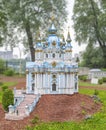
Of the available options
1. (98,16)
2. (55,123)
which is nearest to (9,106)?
(55,123)

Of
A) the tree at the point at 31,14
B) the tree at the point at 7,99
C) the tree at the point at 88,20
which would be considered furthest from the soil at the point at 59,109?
the tree at the point at 88,20

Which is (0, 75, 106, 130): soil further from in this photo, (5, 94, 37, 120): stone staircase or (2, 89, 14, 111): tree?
(2, 89, 14, 111): tree

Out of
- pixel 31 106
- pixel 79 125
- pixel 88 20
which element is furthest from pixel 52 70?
pixel 88 20

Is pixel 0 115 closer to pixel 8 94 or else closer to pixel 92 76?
pixel 8 94

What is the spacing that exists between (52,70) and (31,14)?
18109 millimetres

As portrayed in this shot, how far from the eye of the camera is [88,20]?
47625mm

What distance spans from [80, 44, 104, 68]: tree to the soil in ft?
86.0

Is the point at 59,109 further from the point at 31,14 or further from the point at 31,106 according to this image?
the point at 31,14

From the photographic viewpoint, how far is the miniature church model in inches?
1003

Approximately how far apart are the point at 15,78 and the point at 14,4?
9.49 m

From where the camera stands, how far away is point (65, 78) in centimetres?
2575

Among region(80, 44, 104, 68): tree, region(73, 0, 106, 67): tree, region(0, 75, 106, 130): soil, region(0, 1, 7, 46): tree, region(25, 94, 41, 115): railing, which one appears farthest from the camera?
region(80, 44, 104, 68): tree

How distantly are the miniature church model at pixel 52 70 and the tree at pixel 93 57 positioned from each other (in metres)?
24.3

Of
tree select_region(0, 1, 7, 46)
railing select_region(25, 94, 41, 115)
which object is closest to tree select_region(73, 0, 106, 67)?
tree select_region(0, 1, 7, 46)
